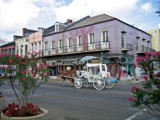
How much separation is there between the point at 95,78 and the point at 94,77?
0.15 m

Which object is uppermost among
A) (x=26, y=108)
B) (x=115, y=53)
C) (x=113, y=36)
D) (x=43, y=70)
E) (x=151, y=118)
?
(x=113, y=36)

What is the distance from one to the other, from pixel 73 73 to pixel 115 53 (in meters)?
11.6

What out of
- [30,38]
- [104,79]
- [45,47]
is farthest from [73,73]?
[30,38]

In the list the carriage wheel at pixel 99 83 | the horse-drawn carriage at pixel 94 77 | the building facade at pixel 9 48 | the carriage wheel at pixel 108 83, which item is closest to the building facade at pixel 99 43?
the horse-drawn carriage at pixel 94 77

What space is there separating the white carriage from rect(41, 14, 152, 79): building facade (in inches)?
464

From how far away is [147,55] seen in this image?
4773mm

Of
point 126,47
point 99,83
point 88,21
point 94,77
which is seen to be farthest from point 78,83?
point 88,21

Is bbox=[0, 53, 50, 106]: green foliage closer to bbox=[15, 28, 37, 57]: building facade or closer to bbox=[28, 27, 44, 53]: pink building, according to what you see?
bbox=[28, 27, 44, 53]: pink building

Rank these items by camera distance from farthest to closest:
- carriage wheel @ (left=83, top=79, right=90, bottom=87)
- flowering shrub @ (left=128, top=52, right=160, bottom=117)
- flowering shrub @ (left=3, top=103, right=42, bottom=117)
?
carriage wheel @ (left=83, top=79, right=90, bottom=87) → flowering shrub @ (left=3, top=103, right=42, bottom=117) → flowering shrub @ (left=128, top=52, right=160, bottom=117)

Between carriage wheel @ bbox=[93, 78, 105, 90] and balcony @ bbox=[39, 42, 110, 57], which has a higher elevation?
balcony @ bbox=[39, 42, 110, 57]

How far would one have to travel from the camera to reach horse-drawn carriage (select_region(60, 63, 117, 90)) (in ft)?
63.2

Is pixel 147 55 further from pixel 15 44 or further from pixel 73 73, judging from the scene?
pixel 15 44

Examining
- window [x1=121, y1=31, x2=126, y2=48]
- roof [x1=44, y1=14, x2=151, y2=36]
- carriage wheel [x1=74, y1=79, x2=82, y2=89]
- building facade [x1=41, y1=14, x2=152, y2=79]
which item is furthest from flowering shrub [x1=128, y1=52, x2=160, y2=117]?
window [x1=121, y1=31, x2=126, y2=48]

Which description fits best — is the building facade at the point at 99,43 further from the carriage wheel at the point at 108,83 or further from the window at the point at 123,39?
the carriage wheel at the point at 108,83
